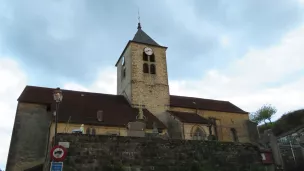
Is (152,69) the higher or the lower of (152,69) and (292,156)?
the higher

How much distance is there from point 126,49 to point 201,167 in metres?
23.3

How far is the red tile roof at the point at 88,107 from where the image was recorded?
2305cm

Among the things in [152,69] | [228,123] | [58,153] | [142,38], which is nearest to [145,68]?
[152,69]

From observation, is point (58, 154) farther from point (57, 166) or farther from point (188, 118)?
point (188, 118)

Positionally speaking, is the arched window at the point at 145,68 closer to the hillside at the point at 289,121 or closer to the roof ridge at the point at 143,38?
the roof ridge at the point at 143,38

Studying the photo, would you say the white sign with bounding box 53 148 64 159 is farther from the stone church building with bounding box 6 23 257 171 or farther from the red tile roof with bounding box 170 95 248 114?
the red tile roof with bounding box 170 95 248 114

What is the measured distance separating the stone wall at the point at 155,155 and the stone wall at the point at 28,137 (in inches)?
519

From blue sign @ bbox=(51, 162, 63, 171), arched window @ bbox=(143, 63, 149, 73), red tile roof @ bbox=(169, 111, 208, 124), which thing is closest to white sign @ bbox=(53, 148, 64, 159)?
blue sign @ bbox=(51, 162, 63, 171)

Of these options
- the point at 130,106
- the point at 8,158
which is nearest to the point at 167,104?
the point at 130,106

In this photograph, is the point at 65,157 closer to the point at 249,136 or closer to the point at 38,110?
Result: the point at 38,110

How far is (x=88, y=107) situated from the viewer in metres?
25.1

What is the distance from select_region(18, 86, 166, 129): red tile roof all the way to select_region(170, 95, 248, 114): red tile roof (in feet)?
15.8

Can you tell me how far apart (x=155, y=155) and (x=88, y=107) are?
50.2 feet

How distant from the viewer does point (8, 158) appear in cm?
2111
